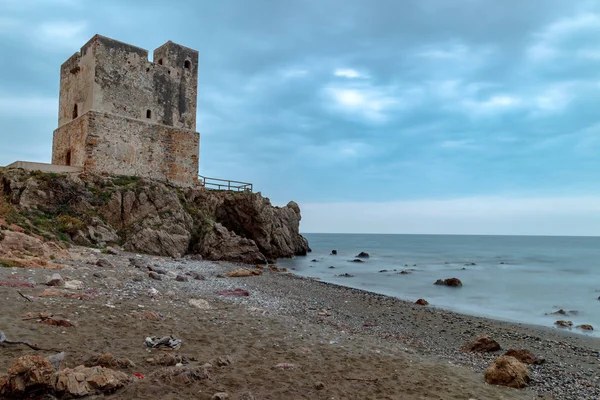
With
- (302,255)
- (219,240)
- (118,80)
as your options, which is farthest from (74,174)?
(302,255)

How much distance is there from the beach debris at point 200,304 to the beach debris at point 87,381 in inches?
190

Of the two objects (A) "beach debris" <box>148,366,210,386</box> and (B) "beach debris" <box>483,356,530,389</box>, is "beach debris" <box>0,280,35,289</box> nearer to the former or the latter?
(A) "beach debris" <box>148,366,210,386</box>

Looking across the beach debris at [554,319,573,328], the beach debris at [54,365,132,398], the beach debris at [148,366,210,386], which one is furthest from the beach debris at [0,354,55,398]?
the beach debris at [554,319,573,328]

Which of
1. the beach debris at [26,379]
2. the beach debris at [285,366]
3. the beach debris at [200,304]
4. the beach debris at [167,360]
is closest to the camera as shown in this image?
the beach debris at [26,379]

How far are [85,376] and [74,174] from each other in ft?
70.3

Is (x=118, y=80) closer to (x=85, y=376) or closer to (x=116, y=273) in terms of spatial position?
(x=116, y=273)

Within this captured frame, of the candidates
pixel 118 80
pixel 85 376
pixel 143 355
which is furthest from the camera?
pixel 118 80

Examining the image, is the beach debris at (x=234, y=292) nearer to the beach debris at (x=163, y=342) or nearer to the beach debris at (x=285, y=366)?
the beach debris at (x=163, y=342)

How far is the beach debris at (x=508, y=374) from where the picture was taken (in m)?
6.64

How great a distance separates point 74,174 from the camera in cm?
2286

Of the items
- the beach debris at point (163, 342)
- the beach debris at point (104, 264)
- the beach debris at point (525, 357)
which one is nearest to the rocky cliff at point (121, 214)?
the beach debris at point (104, 264)

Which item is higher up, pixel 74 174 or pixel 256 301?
pixel 74 174

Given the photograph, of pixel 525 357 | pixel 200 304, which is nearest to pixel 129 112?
pixel 200 304

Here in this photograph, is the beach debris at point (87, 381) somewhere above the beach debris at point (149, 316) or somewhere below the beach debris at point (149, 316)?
above
